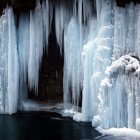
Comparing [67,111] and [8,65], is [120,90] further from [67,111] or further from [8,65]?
[8,65]

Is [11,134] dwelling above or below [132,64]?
below

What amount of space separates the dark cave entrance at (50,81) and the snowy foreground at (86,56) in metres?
1.09

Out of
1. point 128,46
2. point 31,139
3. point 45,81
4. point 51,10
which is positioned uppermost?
point 51,10

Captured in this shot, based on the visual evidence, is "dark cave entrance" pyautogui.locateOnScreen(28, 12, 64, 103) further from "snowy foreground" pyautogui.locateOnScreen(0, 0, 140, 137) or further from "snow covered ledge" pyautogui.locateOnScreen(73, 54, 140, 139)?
"snow covered ledge" pyautogui.locateOnScreen(73, 54, 140, 139)

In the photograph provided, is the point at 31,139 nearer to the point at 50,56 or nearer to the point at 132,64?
the point at 132,64

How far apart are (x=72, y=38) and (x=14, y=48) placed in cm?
362

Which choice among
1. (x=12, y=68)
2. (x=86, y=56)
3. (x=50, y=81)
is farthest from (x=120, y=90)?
(x=50, y=81)

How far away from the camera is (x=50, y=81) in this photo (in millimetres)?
30125

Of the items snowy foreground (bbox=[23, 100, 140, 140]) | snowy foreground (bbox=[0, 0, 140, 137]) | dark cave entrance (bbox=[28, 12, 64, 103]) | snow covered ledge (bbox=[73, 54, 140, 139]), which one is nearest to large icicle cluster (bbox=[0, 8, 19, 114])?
snowy foreground (bbox=[0, 0, 140, 137])

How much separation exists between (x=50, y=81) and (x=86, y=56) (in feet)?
21.7

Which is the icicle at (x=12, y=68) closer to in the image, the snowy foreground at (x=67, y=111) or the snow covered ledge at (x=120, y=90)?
the snowy foreground at (x=67, y=111)

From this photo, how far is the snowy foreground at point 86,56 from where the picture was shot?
21594 millimetres

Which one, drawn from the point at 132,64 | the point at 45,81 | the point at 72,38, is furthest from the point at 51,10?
→ the point at 132,64

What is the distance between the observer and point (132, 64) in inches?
848
